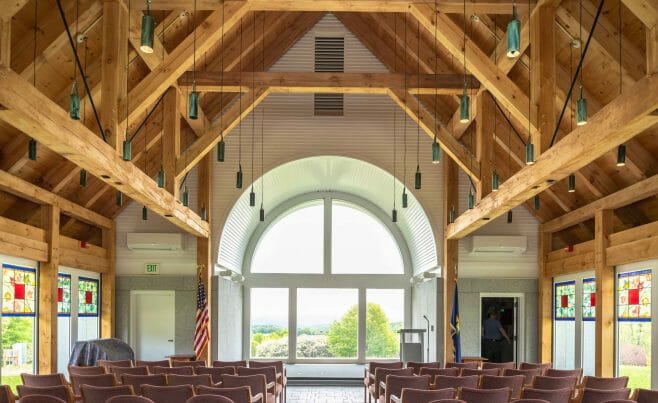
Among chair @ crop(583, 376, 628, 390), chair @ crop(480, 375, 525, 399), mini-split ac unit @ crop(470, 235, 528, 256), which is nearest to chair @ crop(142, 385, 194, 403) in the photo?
chair @ crop(480, 375, 525, 399)

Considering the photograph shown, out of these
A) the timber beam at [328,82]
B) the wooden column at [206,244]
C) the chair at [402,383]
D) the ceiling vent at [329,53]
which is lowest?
the chair at [402,383]

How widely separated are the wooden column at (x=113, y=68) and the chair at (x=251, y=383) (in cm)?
319

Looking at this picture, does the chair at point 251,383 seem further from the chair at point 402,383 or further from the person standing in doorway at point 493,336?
the person standing in doorway at point 493,336

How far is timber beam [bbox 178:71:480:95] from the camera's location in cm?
1433

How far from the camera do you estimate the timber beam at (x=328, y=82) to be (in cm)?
1433

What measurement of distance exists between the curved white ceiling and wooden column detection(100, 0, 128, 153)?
691 cm

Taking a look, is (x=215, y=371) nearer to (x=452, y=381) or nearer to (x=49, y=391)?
(x=49, y=391)

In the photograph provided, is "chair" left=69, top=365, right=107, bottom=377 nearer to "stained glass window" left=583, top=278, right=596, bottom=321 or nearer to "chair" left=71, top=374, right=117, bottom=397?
"chair" left=71, top=374, right=117, bottom=397

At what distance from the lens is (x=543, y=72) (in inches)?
404

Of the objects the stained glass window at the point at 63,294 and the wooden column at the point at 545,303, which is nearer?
the stained glass window at the point at 63,294

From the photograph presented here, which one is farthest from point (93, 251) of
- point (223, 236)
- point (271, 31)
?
point (271, 31)

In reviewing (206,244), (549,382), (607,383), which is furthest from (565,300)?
(206,244)

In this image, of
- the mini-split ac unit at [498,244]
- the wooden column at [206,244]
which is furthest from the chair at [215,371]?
the mini-split ac unit at [498,244]

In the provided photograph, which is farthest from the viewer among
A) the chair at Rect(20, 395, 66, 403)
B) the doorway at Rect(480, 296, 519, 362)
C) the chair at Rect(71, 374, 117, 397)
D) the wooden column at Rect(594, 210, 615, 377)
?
the doorway at Rect(480, 296, 519, 362)
